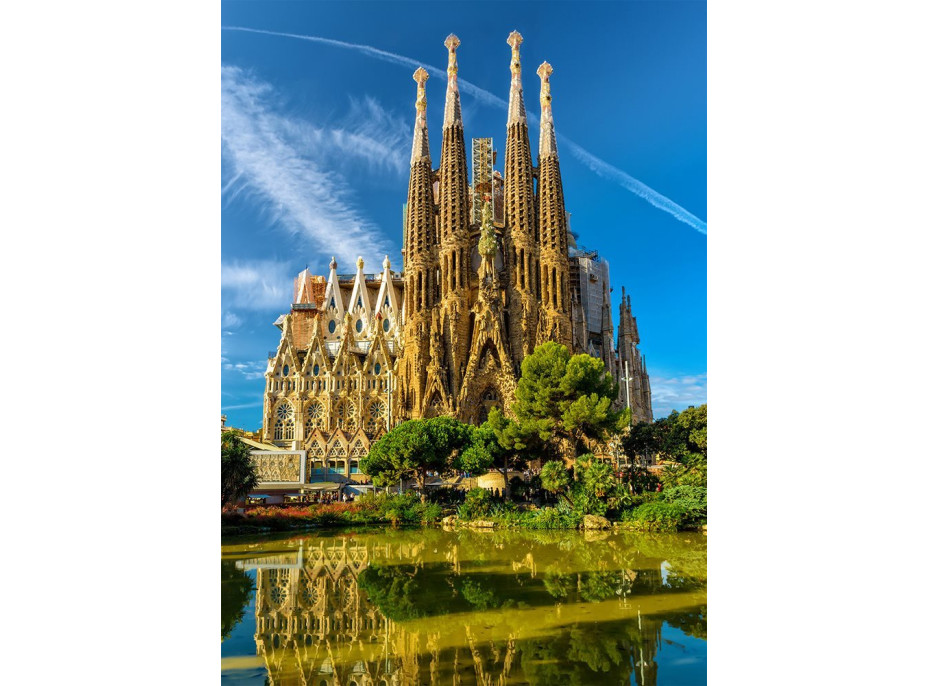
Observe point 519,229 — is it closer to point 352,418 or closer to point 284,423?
point 352,418

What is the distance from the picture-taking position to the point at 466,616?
562cm

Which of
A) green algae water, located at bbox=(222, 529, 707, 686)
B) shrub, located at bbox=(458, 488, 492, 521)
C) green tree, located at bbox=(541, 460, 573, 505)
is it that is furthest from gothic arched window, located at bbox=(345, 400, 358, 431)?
green algae water, located at bbox=(222, 529, 707, 686)

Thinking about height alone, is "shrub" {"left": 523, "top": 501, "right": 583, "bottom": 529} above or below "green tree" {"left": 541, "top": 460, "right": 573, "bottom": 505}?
below

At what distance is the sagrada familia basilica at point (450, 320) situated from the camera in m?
22.5

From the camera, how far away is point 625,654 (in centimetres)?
455

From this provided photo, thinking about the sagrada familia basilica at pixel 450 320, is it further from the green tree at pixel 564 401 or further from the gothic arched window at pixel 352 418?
the green tree at pixel 564 401

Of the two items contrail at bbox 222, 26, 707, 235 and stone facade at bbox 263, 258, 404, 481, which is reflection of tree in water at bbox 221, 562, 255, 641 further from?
stone facade at bbox 263, 258, 404, 481

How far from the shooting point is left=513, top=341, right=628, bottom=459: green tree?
1448 cm

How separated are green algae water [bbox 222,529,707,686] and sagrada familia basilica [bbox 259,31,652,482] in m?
12.9

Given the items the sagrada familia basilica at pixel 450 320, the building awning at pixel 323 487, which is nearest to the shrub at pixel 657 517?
the building awning at pixel 323 487

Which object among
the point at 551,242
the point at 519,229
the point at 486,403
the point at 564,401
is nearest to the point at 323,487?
the point at 564,401
